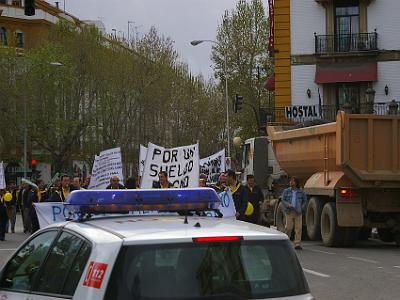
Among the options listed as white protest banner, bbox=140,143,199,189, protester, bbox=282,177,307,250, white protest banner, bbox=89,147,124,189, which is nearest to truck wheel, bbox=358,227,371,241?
protester, bbox=282,177,307,250

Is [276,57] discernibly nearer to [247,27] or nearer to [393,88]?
[393,88]

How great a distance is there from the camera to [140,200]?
229 inches

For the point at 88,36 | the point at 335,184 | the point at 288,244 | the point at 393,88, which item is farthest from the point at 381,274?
the point at 88,36

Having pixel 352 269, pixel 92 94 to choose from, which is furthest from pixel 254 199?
pixel 92 94

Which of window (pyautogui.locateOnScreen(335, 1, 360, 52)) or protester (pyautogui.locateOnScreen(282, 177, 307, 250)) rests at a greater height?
window (pyautogui.locateOnScreen(335, 1, 360, 52))

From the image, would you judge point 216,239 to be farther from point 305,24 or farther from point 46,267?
point 305,24

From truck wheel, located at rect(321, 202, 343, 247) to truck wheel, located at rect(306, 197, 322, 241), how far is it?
0.27 metres

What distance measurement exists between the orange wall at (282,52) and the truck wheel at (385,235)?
18039 mm

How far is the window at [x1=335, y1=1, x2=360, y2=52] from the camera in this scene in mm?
37062

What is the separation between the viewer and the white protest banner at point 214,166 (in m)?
25.5

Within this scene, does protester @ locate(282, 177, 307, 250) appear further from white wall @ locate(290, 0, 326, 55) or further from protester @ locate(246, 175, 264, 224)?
white wall @ locate(290, 0, 326, 55)

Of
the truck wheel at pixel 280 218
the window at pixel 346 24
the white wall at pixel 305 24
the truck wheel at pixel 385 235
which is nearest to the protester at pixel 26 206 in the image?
the truck wheel at pixel 280 218

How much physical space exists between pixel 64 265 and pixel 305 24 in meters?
33.7

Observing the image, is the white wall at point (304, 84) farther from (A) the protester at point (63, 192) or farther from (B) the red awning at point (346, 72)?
(A) the protester at point (63, 192)
